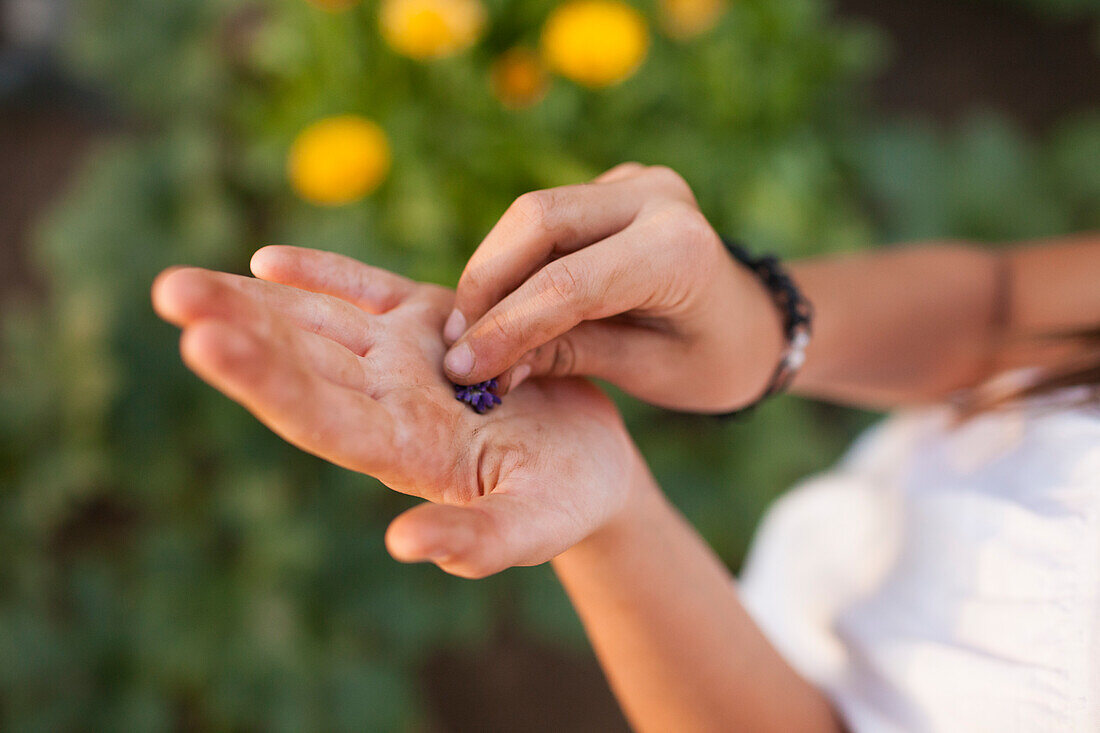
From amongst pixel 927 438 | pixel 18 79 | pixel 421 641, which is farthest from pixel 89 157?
pixel 927 438

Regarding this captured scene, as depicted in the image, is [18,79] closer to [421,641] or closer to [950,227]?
[421,641]

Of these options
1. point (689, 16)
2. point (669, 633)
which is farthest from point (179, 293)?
point (689, 16)

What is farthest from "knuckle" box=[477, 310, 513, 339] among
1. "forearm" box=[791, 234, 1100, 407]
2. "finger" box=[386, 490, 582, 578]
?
"forearm" box=[791, 234, 1100, 407]

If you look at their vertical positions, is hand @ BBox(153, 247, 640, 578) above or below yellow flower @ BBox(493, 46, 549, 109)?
below

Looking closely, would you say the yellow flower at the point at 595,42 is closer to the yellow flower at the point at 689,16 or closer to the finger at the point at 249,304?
the yellow flower at the point at 689,16

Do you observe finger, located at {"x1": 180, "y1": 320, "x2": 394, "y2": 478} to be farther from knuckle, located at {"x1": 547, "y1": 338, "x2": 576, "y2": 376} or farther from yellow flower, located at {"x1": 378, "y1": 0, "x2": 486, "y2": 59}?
yellow flower, located at {"x1": 378, "y1": 0, "x2": 486, "y2": 59}

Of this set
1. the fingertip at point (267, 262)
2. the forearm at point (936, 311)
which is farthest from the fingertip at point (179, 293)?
the forearm at point (936, 311)
